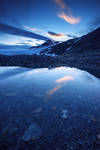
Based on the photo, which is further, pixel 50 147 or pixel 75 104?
pixel 75 104

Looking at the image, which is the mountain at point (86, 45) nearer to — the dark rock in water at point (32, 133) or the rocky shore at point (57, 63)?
the rocky shore at point (57, 63)

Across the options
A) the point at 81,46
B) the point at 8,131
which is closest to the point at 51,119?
the point at 8,131

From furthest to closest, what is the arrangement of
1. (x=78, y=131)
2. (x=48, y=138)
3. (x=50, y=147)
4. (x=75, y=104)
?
(x=75, y=104)
(x=78, y=131)
(x=48, y=138)
(x=50, y=147)

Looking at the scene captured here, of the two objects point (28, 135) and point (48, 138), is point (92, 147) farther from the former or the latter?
point (28, 135)

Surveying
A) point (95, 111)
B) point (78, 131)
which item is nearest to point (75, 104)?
point (95, 111)

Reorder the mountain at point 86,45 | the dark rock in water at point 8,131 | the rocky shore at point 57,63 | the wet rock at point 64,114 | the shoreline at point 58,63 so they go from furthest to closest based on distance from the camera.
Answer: the mountain at point 86,45, the rocky shore at point 57,63, the shoreline at point 58,63, the wet rock at point 64,114, the dark rock in water at point 8,131

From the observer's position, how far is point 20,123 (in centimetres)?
136

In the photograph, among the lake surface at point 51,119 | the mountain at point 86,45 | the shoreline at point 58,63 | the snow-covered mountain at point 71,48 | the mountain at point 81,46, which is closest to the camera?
the lake surface at point 51,119

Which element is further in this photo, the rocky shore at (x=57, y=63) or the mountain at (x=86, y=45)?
the mountain at (x=86, y=45)

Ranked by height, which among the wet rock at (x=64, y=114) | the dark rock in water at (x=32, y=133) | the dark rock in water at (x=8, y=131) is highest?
the dark rock in water at (x=8, y=131)

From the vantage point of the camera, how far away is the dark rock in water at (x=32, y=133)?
1116mm

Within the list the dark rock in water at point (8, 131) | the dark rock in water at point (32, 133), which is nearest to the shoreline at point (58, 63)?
the dark rock in water at point (32, 133)

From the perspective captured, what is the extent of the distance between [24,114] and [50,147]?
0.79 metres

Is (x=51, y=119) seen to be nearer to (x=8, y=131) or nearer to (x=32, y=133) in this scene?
(x=32, y=133)
